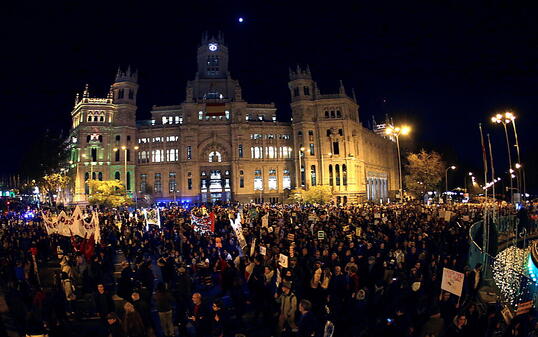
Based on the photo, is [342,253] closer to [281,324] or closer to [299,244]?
[299,244]

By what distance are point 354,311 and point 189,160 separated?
71964 mm

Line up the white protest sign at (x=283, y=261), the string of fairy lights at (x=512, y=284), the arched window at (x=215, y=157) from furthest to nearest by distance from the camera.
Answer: the arched window at (x=215, y=157) → the white protest sign at (x=283, y=261) → the string of fairy lights at (x=512, y=284)

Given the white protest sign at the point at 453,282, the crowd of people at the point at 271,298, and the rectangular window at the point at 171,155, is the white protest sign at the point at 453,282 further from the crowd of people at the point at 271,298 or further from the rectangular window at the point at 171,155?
the rectangular window at the point at 171,155

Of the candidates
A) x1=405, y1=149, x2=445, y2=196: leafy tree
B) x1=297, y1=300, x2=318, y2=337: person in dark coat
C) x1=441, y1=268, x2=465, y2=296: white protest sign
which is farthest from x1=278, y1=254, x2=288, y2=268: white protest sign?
x1=405, y1=149, x2=445, y2=196: leafy tree

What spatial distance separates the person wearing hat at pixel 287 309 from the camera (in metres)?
9.74

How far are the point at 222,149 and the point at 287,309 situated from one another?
7368 centimetres

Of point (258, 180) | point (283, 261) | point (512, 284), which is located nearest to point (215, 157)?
point (258, 180)

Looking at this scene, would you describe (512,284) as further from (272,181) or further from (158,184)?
(158,184)

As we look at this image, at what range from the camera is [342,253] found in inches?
604

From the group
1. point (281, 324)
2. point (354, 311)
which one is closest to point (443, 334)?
point (354, 311)

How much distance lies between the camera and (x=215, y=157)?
270 feet

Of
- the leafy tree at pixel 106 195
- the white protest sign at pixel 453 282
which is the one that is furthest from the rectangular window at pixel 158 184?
Result: the white protest sign at pixel 453 282

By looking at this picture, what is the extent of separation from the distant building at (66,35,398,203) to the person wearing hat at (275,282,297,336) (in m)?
67.4

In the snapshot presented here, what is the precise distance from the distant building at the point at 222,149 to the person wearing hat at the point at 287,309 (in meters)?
67.4
